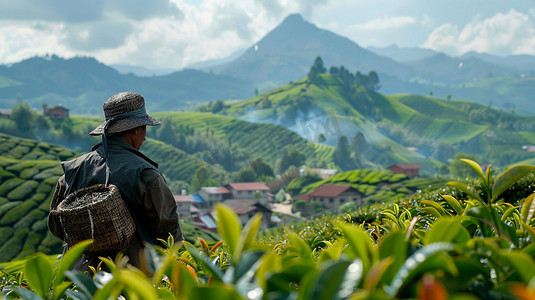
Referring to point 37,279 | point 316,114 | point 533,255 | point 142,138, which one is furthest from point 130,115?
point 316,114

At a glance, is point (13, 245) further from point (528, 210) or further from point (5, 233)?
point (528, 210)

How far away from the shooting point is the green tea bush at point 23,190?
31891 mm

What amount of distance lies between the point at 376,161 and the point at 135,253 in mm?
133727

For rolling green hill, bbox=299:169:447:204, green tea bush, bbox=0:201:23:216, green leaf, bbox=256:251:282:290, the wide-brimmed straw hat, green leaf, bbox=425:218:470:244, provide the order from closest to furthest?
green leaf, bbox=256:251:282:290
green leaf, bbox=425:218:470:244
the wide-brimmed straw hat
green tea bush, bbox=0:201:23:216
rolling green hill, bbox=299:169:447:204

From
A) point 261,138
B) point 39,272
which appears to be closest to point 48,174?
point 39,272

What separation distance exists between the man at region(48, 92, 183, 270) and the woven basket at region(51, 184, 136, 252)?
127 millimetres

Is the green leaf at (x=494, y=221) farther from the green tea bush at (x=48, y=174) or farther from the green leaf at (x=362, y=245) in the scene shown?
the green tea bush at (x=48, y=174)

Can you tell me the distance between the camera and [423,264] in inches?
33.8

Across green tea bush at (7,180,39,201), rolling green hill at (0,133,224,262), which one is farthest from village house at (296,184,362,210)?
green tea bush at (7,180,39,201)

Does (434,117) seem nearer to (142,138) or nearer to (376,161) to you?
(376,161)

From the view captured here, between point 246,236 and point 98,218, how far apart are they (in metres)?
1.73

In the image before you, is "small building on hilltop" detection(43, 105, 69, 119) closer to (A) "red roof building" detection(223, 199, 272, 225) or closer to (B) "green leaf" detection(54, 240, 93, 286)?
(A) "red roof building" detection(223, 199, 272, 225)

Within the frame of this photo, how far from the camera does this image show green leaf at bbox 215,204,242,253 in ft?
3.20

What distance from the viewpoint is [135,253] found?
282 centimetres
